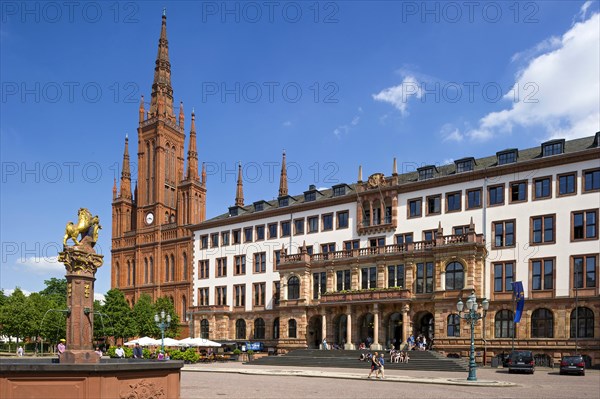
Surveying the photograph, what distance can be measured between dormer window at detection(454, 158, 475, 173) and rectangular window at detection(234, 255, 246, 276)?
28973mm

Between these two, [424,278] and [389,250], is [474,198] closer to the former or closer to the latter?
[424,278]

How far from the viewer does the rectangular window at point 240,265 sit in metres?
75.0

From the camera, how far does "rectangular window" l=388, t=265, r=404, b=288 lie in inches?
2272

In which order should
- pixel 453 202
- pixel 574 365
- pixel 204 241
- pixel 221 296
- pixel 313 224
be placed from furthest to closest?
1. pixel 204 241
2. pixel 221 296
3. pixel 313 224
4. pixel 453 202
5. pixel 574 365

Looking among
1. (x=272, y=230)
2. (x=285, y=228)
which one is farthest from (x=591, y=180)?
(x=272, y=230)

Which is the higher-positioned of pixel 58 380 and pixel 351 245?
pixel 351 245

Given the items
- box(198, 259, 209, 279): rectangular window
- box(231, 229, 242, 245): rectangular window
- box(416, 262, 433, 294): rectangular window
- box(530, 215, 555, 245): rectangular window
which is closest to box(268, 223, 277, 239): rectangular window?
box(231, 229, 242, 245): rectangular window

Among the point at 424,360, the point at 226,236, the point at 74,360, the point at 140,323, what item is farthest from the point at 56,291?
the point at 74,360

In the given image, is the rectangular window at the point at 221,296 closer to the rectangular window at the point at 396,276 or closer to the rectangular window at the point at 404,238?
the rectangular window at the point at 396,276

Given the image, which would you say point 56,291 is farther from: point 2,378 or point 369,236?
point 2,378

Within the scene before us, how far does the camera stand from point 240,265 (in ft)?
247

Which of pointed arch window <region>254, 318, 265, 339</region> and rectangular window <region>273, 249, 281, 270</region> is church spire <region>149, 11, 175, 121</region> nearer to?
rectangular window <region>273, 249, 281, 270</region>

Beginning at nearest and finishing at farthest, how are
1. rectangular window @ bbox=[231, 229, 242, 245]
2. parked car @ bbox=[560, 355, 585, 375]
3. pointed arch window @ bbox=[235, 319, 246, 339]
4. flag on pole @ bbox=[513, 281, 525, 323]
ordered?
parked car @ bbox=[560, 355, 585, 375] → flag on pole @ bbox=[513, 281, 525, 323] → pointed arch window @ bbox=[235, 319, 246, 339] → rectangular window @ bbox=[231, 229, 242, 245]

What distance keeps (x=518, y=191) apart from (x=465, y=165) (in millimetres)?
6071
